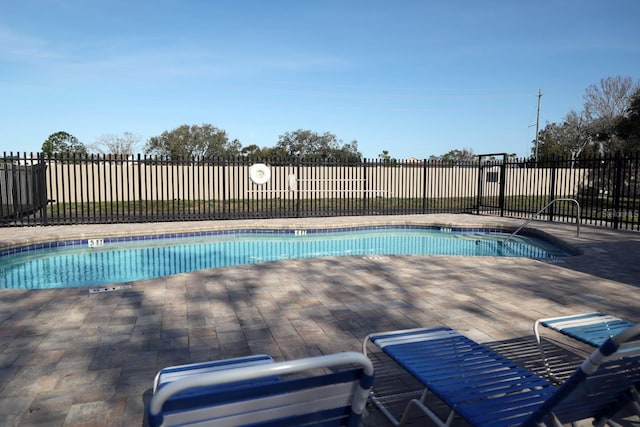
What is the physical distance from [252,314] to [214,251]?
591cm

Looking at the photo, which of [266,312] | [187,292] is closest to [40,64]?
[187,292]

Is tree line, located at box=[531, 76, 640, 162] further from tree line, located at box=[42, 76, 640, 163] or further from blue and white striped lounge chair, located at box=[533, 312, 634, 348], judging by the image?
blue and white striped lounge chair, located at box=[533, 312, 634, 348]

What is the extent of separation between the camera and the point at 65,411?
245 centimetres

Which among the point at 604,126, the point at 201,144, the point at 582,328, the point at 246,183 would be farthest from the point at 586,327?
the point at 201,144

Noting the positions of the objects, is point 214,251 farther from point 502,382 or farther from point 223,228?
point 502,382

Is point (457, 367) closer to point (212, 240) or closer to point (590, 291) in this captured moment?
point (590, 291)

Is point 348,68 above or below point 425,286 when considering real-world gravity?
above

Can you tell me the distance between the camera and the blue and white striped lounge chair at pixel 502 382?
1.42m

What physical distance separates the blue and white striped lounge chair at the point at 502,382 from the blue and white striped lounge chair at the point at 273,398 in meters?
0.68

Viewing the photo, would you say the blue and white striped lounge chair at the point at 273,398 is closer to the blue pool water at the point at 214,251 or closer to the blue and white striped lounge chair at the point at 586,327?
the blue and white striped lounge chair at the point at 586,327

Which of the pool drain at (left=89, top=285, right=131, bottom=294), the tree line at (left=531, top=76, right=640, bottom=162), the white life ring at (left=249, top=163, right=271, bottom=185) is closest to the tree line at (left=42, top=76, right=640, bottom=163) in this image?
the tree line at (left=531, top=76, right=640, bottom=162)

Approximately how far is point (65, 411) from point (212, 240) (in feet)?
27.8

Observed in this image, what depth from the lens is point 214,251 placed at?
32.3 feet

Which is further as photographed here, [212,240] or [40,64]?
[40,64]
